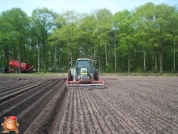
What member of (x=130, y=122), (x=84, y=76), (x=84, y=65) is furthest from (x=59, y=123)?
(x=84, y=65)

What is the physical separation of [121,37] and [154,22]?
6.70 m

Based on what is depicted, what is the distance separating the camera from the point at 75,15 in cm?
4634

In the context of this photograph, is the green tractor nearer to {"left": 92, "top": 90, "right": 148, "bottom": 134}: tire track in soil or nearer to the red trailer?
{"left": 92, "top": 90, "right": 148, "bottom": 134}: tire track in soil

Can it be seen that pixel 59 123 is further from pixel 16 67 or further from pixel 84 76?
pixel 16 67

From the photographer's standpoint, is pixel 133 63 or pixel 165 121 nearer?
pixel 165 121

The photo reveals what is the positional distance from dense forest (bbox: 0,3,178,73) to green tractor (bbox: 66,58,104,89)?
2103cm

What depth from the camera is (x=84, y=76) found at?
70.5 feet

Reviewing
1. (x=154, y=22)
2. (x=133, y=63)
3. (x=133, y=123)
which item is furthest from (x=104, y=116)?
(x=133, y=63)

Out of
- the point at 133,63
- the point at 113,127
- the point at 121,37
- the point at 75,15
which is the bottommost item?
the point at 113,127

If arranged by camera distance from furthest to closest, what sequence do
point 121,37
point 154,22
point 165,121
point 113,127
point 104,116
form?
point 121,37 → point 154,22 → point 104,116 → point 165,121 → point 113,127

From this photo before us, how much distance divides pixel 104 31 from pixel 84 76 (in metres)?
25.3

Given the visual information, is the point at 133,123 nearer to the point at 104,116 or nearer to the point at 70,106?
the point at 104,116

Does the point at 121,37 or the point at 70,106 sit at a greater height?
the point at 121,37

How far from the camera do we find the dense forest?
42.1 metres
